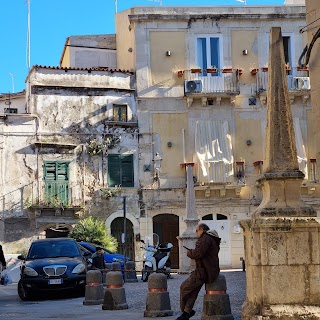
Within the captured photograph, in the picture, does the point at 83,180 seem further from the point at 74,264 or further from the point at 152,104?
the point at 74,264

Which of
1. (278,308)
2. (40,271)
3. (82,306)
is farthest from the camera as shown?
(40,271)

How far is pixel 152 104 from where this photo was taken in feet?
115

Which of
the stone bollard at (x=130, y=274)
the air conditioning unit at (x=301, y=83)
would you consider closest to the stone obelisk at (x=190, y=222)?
the stone bollard at (x=130, y=274)

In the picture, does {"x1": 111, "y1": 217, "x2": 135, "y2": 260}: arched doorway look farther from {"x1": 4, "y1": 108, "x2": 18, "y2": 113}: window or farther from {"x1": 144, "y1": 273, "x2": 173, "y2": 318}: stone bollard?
{"x1": 144, "y1": 273, "x2": 173, "y2": 318}: stone bollard

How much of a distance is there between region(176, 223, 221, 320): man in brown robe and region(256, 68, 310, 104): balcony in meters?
24.9

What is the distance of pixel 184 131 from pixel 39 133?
6.96 meters

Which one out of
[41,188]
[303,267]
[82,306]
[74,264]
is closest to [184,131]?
[41,188]

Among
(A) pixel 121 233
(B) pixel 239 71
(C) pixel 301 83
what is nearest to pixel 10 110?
(A) pixel 121 233

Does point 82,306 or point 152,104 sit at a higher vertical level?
point 152,104

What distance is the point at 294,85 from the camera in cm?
3466

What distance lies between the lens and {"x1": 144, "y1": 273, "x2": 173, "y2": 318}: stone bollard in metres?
12.1

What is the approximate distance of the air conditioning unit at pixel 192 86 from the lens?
34.2 meters

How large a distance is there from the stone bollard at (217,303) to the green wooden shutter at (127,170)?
78.5 feet

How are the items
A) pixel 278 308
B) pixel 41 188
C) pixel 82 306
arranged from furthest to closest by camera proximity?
pixel 41 188 < pixel 82 306 < pixel 278 308
